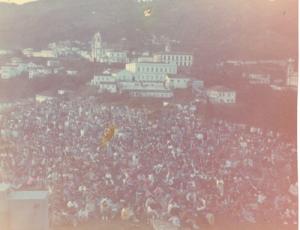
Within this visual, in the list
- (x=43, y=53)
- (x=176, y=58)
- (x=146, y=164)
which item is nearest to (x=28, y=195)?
(x=146, y=164)

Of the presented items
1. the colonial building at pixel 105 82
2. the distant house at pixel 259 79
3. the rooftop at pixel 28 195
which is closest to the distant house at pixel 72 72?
the colonial building at pixel 105 82

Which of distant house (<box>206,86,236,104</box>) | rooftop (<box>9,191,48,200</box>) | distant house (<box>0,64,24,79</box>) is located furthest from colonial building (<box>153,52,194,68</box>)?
rooftop (<box>9,191,48,200</box>)

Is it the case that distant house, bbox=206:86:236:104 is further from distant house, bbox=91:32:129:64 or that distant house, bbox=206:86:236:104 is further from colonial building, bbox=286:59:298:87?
distant house, bbox=91:32:129:64

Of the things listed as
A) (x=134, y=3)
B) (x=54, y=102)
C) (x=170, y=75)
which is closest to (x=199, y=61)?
(x=170, y=75)

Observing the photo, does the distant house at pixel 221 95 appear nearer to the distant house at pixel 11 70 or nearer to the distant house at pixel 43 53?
the distant house at pixel 43 53

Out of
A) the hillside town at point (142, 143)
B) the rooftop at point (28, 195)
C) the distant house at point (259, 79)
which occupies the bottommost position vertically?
the rooftop at point (28, 195)

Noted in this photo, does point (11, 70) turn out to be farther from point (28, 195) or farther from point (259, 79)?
point (259, 79)

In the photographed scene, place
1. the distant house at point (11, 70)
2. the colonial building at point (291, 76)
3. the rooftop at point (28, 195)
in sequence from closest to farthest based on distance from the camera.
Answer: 1. the rooftop at point (28, 195)
2. the distant house at point (11, 70)
3. the colonial building at point (291, 76)

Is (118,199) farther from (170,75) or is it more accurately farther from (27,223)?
(170,75)
